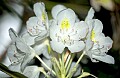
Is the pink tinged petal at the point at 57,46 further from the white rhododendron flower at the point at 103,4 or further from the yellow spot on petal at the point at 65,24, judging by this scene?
the white rhododendron flower at the point at 103,4

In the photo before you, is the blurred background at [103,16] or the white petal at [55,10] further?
the blurred background at [103,16]

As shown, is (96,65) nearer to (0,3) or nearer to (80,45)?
(80,45)

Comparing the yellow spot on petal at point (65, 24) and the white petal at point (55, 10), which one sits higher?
the white petal at point (55, 10)

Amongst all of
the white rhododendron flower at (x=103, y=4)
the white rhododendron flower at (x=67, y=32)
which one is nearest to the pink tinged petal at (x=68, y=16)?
the white rhododendron flower at (x=67, y=32)

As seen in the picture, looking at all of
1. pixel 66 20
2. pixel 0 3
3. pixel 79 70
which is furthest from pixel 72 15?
pixel 0 3

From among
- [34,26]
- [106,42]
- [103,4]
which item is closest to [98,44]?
[106,42]

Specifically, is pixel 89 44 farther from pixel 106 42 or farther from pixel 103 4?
pixel 103 4
